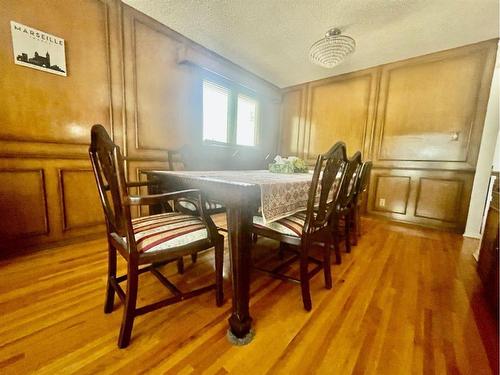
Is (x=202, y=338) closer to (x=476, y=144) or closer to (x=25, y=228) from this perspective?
(x=25, y=228)

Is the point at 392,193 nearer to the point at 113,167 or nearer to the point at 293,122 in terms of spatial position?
the point at 293,122

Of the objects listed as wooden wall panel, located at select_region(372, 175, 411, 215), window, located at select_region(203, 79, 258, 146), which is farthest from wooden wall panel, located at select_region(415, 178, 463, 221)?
window, located at select_region(203, 79, 258, 146)

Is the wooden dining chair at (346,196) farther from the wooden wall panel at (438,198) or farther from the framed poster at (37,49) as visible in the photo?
the framed poster at (37,49)

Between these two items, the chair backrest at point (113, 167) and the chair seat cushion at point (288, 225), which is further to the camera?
the chair seat cushion at point (288, 225)

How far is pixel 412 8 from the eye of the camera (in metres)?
2.05

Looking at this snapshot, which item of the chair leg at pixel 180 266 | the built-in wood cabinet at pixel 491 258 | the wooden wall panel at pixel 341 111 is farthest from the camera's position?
the wooden wall panel at pixel 341 111

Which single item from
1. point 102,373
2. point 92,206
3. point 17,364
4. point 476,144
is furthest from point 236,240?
point 476,144

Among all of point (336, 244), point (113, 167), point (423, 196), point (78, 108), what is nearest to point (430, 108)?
point (423, 196)

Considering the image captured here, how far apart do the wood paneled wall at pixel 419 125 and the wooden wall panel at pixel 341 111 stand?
15mm

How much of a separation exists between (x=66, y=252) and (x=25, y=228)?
0.36 meters

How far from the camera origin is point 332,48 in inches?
86.4

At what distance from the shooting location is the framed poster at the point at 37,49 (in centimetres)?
162

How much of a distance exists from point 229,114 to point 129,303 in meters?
3.21

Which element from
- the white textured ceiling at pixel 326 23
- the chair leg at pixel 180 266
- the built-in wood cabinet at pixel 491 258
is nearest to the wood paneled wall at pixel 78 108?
the white textured ceiling at pixel 326 23
